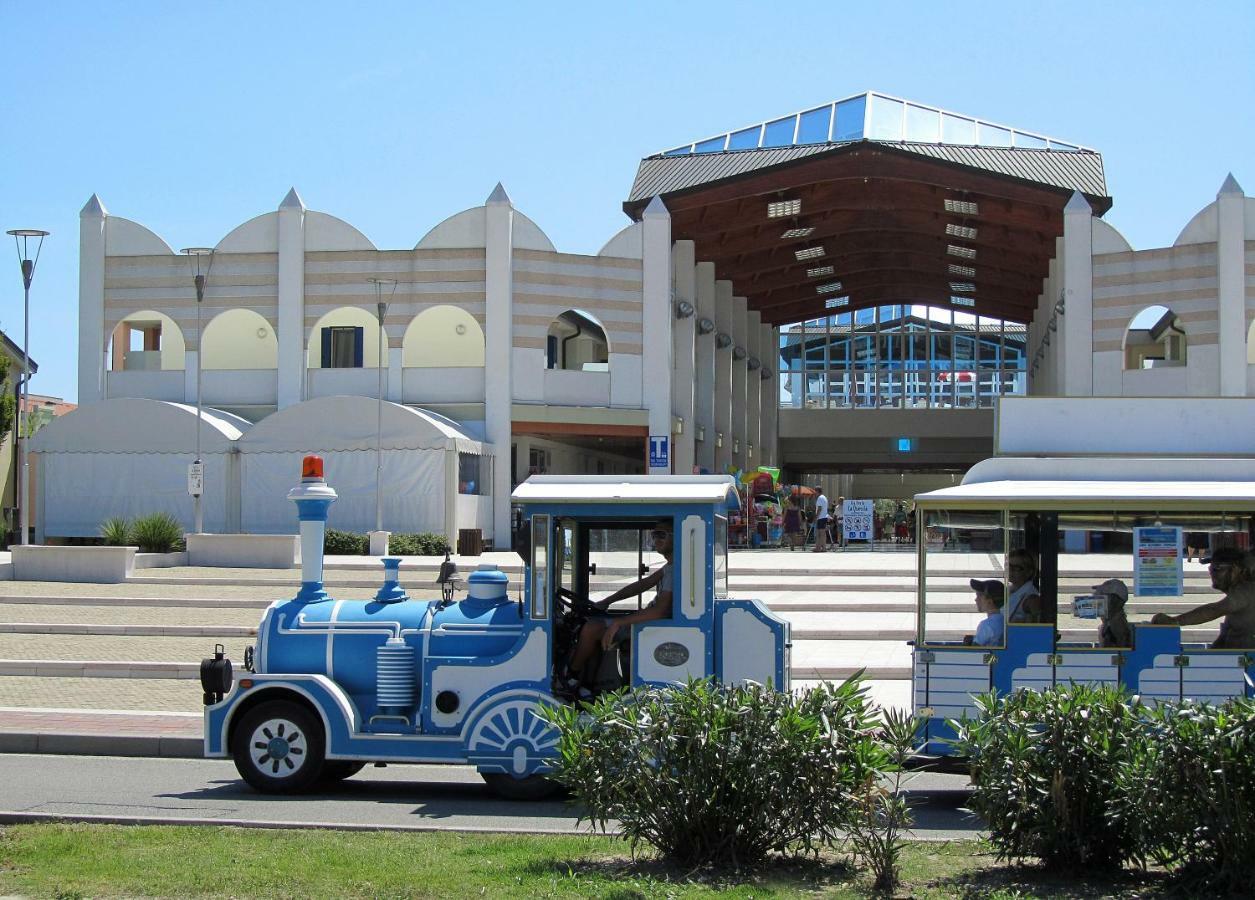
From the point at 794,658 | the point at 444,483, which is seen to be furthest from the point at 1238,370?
the point at 794,658

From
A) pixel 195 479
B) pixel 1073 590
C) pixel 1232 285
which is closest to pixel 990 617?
pixel 1073 590

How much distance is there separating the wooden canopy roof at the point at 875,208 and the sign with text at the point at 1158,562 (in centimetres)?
2840

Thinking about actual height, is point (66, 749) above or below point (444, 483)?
below

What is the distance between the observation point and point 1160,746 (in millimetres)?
6395

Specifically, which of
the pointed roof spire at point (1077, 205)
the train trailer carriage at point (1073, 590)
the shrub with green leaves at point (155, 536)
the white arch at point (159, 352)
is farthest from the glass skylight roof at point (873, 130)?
the train trailer carriage at point (1073, 590)

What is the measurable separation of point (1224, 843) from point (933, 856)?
5.28ft

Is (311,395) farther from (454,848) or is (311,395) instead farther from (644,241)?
(454,848)

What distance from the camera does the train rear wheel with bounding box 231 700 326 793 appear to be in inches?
393

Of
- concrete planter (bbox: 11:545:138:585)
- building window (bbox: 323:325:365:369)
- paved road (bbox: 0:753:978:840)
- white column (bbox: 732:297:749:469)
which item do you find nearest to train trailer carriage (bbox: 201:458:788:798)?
paved road (bbox: 0:753:978:840)

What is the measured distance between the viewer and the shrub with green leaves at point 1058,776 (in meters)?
6.66

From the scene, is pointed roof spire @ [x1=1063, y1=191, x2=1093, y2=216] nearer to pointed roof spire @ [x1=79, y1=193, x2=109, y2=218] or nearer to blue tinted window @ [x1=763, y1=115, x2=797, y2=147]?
blue tinted window @ [x1=763, y1=115, x2=797, y2=147]

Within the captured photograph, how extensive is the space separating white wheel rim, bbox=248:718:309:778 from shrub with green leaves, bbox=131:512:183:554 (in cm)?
2058

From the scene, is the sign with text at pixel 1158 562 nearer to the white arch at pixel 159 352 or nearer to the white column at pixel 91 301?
the white arch at pixel 159 352

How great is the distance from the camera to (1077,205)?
3622 centimetres
